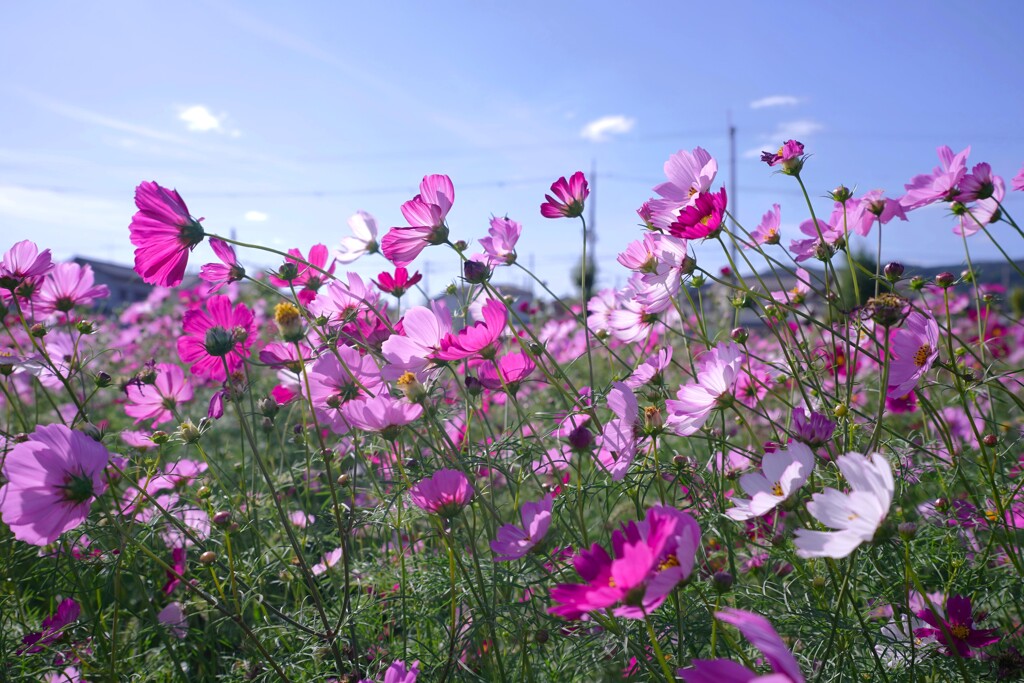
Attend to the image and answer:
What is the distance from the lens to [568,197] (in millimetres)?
893

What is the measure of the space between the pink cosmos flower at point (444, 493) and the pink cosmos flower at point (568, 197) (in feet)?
1.25

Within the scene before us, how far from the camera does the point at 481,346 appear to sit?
0.77 metres

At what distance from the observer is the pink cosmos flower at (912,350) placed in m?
0.74

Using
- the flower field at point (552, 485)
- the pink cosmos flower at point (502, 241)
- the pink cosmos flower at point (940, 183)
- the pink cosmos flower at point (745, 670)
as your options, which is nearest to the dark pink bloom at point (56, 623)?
the flower field at point (552, 485)

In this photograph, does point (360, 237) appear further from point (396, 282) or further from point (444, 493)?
point (444, 493)

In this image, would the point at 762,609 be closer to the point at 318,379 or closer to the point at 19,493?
the point at 318,379

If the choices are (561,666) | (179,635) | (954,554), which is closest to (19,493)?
(179,635)

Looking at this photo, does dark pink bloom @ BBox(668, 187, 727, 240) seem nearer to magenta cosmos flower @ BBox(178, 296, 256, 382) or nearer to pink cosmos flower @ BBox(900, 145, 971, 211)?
pink cosmos flower @ BBox(900, 145, 971, 211)

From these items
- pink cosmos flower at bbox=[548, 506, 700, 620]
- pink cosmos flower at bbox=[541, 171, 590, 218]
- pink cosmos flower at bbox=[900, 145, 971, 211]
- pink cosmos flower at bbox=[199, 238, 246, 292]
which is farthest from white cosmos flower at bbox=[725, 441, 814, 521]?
pink cosmos flower at bbox=[199, 238, 246, 292]

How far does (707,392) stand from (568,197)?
318mm

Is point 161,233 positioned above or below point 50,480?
above

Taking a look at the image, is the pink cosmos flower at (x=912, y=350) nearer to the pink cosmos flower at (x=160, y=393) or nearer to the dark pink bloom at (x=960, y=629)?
the dark pink bloom at (x=960, y=629)

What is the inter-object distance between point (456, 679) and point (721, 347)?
0.49 metres

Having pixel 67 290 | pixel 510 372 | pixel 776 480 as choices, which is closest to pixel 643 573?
pixel 776 480
